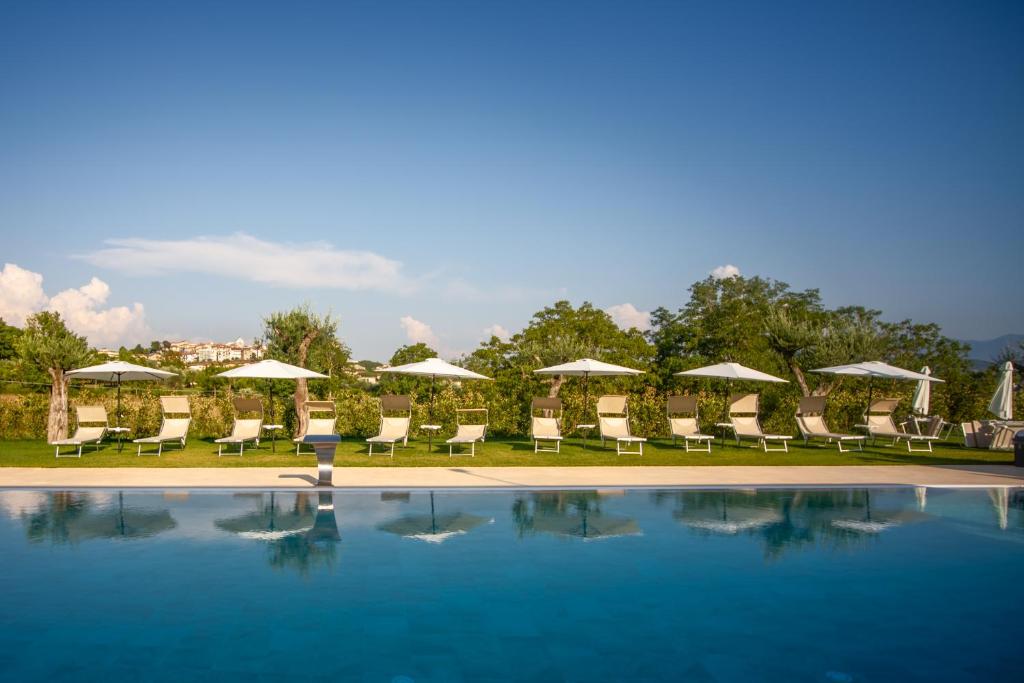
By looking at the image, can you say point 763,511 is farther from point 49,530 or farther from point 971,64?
point 971,64

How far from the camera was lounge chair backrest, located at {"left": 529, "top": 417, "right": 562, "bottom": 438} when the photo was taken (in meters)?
13.2

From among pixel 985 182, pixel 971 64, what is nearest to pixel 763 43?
pixel 971 64

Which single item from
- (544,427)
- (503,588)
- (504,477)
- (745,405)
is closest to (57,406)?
(504,477)


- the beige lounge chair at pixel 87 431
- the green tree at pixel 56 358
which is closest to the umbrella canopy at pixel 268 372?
the beige lounge chair at pixel 87 431

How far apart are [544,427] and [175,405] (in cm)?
755

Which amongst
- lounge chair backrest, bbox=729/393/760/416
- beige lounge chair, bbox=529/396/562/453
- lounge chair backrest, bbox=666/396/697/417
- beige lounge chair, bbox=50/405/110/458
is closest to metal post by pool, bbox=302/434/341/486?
beige lounge chair, bbox=529/396/562/453

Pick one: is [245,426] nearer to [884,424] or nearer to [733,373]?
[733,373]

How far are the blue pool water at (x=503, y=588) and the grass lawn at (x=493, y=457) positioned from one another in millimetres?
2895

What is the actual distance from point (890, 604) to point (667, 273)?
2393 cm

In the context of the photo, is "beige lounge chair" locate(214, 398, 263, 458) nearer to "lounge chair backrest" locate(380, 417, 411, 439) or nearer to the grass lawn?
the grass lawn

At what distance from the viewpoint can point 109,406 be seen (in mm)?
15289

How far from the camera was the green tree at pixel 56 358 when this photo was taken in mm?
13016

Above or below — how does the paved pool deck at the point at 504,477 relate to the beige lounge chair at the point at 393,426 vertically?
below

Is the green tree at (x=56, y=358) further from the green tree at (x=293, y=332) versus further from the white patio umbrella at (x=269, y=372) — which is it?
the green tree at (x=293, y=332)
